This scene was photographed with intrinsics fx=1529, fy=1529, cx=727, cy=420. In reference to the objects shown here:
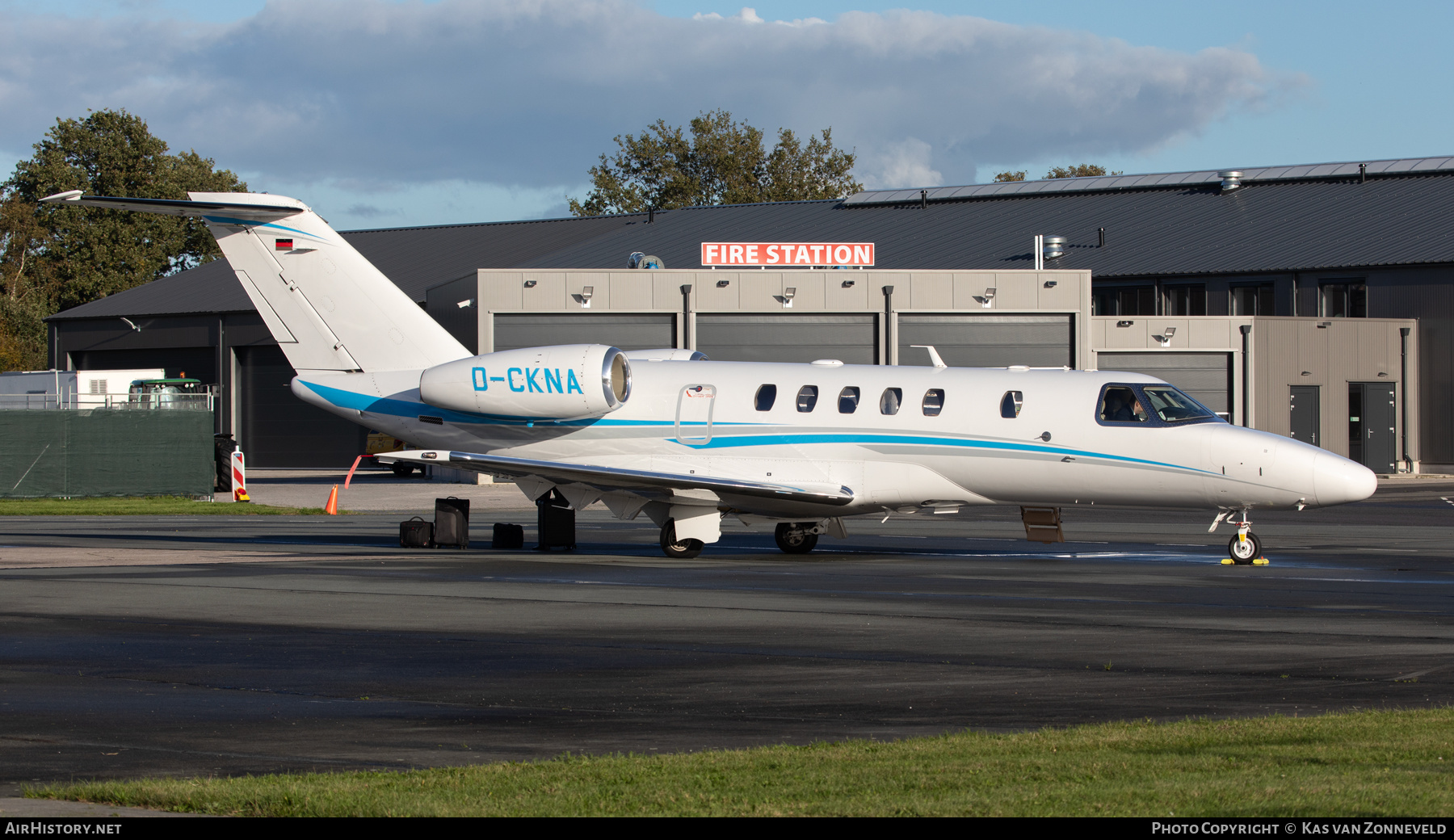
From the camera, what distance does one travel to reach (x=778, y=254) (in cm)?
5234

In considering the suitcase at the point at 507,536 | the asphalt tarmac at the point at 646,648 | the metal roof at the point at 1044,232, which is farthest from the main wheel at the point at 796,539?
the metal roof at the point at 1044,232

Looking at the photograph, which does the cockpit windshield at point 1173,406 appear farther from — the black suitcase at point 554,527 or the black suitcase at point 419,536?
the black suitcase at point 419,536

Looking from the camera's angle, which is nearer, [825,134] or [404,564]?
[404,564]

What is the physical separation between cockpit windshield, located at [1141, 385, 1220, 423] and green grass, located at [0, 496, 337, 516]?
72.1ft

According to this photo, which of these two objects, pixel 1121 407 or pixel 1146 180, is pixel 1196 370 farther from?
pixel 1121 407

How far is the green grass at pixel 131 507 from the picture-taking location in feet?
122

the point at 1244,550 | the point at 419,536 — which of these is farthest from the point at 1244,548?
the point at 419,536

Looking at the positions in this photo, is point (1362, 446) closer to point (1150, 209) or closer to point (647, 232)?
point (1150, 209)

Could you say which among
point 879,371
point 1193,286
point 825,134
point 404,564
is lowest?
point 404,564

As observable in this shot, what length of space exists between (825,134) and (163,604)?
9788 centimetres

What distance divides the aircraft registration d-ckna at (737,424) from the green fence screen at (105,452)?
19.9m

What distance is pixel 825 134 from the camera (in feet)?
365

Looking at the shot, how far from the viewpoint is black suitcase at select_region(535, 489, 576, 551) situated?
2502 cm
